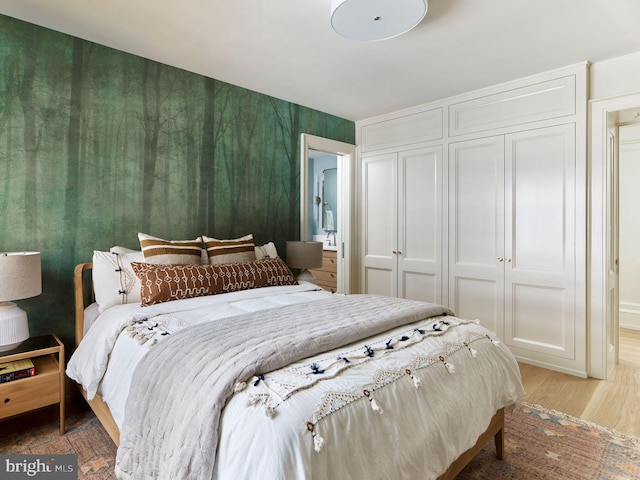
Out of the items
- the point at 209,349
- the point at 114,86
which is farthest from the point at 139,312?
the point at 114,86

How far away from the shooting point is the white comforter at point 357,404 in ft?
3.43

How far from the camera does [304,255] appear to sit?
3439 millimetres

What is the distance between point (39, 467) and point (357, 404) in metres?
1.63

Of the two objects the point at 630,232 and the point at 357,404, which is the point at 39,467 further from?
the point at 630,232

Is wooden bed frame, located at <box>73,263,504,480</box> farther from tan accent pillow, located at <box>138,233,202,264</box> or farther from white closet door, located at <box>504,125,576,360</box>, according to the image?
white closet door, located at <box>504,125,576,360</box>

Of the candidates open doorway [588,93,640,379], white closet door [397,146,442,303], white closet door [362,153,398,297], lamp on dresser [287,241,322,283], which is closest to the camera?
open doorway [588,93,640,379]

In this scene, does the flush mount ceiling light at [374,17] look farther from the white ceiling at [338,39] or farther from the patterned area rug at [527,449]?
the patterned area rug at [527,449]

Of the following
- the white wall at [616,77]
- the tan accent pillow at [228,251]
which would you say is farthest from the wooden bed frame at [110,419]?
the white wall at [616,77]

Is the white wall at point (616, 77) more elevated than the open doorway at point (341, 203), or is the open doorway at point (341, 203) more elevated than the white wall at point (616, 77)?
the white wall at point (616, 77)

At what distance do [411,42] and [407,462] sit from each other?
8.14ft

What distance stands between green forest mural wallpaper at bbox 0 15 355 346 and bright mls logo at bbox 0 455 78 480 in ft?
2.58

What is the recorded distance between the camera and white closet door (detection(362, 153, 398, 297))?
4207mm

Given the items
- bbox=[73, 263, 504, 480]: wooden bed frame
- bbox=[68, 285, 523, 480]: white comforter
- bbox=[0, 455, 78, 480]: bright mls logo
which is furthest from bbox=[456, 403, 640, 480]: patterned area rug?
bbox=[0, 455, 78, 480]: bright mls logo

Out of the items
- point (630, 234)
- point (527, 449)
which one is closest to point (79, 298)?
point (527, 449)
